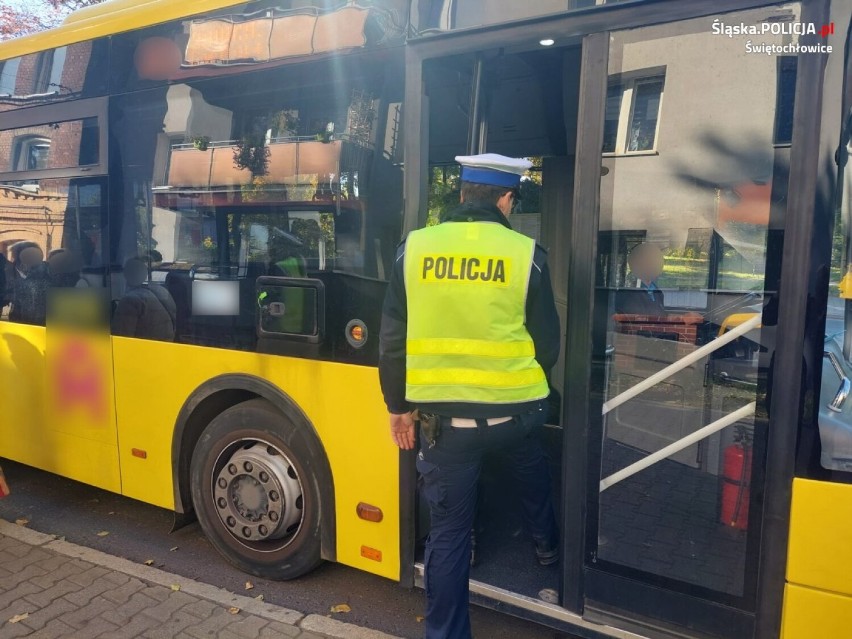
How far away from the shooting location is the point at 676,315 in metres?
2.56

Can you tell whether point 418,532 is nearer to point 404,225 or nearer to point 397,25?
point 404,225

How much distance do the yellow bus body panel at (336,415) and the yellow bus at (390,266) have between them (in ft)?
0.05

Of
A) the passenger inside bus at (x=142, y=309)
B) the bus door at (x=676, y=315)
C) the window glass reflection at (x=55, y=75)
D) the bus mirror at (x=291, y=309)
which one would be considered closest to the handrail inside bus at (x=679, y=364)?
the bus door at (x=676, y=315)

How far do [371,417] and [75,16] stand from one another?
11.3ft

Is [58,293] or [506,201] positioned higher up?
[506,201]

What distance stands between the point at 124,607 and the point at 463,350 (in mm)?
2357

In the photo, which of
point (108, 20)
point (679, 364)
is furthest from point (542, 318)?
point (108, 20)

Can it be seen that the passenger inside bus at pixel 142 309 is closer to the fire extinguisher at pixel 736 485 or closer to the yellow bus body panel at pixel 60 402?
the yellow bus body panel at pixel 60 402

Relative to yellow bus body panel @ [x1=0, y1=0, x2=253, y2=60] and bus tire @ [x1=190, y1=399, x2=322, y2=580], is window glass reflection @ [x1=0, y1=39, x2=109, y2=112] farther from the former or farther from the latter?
bus tire @ [x1=190, y1=399, x2=322, y2=580]

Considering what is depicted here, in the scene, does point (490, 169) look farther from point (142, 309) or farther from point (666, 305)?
point (142, 309)

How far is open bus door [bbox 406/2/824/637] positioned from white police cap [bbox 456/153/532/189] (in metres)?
0.25

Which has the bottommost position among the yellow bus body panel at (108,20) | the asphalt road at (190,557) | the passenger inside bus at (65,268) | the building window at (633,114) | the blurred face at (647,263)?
the asphalt road at (190,557)

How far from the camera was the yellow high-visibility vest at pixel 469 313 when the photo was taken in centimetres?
242

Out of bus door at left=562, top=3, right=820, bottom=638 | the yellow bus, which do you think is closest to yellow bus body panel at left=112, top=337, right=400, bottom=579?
the yellow bus
